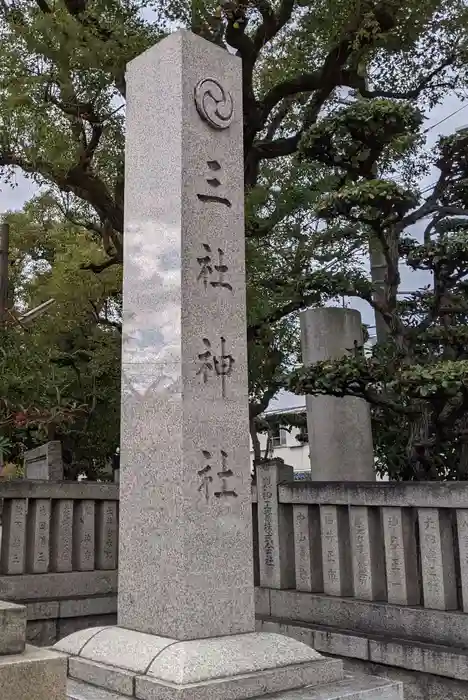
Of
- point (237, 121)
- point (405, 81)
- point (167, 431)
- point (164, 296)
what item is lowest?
point (167, 431)

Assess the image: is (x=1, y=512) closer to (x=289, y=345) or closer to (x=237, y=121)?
(x=237, y=121)

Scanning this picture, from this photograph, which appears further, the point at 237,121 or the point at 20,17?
the point at 20,17

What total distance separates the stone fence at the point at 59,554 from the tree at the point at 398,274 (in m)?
2.49

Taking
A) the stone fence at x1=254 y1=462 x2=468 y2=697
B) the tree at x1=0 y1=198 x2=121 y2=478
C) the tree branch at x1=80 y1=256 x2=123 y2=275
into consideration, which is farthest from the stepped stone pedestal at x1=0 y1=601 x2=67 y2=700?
the tree branch at x1=80 y1=256 x2=123 y2=275

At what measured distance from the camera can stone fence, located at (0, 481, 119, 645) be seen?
6.48 m

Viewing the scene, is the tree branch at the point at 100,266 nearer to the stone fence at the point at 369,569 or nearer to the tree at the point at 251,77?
the tree at the point at 251,77

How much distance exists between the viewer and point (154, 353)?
4332 mm

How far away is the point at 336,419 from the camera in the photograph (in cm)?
856

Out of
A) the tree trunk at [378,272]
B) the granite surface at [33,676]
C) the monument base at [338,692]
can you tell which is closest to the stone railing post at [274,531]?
the monument base at [338,692]

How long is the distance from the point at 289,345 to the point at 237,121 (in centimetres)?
842

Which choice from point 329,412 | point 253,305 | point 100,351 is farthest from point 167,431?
point 100,351

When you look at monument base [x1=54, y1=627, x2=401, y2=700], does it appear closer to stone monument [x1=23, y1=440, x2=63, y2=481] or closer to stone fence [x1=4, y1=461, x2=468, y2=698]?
stone fence [x1=4, y1=461, x2=468, y2=698]

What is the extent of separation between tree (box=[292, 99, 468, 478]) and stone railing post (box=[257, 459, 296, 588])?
820 mm

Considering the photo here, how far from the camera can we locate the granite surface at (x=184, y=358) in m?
4.06
